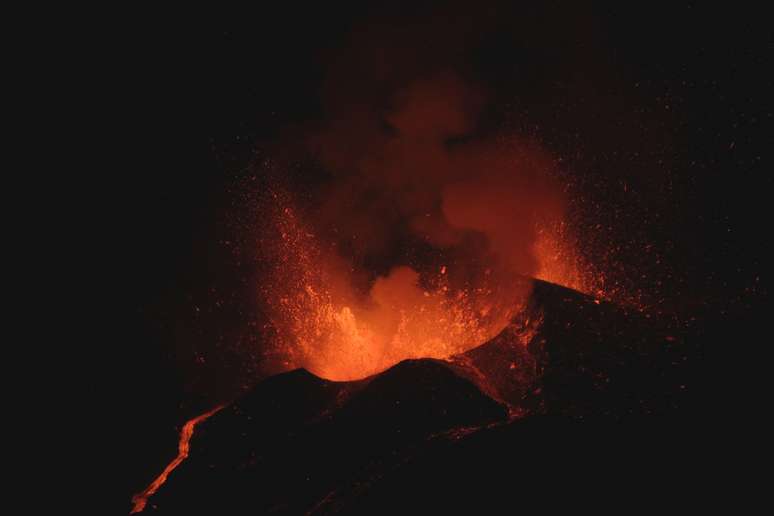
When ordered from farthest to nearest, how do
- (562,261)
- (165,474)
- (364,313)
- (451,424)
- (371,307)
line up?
(371,307) < (364,313) < (562,261) < (165,474) < (451,424)

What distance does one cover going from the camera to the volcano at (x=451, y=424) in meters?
4.01

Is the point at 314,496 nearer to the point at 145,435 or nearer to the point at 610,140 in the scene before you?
the point at 145,435

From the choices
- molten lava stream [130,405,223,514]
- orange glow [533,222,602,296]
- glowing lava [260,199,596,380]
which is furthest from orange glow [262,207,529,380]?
molten lava stream [130,405,223,514]

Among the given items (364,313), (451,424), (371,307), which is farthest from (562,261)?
(451,424)

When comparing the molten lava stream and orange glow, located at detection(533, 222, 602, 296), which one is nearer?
the molten lava stream

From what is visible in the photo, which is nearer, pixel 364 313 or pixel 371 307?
pixel 364 313

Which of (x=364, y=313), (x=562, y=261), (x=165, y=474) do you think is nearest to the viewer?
(x=165, y=474)

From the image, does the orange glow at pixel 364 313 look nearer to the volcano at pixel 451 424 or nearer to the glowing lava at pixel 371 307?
the glowing lava at pixel 371 307

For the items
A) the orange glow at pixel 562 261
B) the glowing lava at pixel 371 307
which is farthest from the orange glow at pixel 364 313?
the orange glow at pixel 562 261

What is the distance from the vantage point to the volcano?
4012mm

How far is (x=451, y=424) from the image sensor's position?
5.25 metres

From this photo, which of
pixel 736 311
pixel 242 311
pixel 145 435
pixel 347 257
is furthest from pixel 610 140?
pixel 145 435

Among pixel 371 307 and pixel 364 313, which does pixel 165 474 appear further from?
pixel 371 307

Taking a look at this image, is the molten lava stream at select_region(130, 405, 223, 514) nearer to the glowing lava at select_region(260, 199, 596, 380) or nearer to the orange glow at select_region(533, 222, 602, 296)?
the glowing lava at select_region(260, 199, 596, 380)
